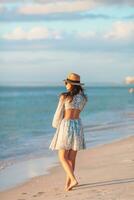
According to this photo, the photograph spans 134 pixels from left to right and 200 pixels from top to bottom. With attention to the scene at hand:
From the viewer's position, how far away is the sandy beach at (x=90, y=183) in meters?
8.32

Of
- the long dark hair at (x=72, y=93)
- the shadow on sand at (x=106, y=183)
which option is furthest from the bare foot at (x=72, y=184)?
the long dark hair at (x=72, y=93)

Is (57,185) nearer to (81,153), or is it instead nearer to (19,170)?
(19,170)

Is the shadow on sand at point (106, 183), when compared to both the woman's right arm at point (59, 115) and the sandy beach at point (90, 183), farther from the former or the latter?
the woman's right arm at point (59, 115)

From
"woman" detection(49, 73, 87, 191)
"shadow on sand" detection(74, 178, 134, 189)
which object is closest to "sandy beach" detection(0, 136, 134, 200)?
"shadow on sand" detection(74, 178, 134, 189)

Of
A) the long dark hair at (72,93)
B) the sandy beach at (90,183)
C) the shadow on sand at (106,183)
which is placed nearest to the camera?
the sandy beach at (90,183)

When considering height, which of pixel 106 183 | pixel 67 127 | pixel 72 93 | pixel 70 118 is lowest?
pixel 106 183

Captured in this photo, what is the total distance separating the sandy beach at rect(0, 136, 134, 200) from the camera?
8.32 m

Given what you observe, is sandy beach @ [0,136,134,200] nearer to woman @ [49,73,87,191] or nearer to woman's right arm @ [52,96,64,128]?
woman @ [49,73,87,191]

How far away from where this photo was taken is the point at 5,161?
13164mm

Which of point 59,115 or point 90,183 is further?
point 90,183

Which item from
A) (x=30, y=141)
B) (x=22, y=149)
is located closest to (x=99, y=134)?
(x=30, y=141)

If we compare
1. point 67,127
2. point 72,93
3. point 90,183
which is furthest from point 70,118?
point 90,183

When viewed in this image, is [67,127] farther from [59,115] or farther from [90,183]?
[90,183]

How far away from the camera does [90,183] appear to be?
9188 millimetres
